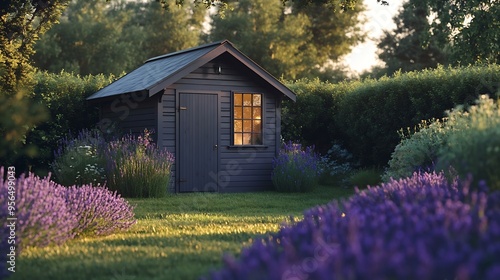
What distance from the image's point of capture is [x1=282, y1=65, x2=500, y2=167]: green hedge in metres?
15.2

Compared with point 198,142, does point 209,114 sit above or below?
above

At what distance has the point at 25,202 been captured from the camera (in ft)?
21.5

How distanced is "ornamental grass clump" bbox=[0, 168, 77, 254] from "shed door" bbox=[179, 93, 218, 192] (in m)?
7.96

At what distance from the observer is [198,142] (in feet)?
50.4

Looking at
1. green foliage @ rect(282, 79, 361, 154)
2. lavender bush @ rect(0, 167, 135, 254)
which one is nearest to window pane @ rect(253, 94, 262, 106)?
green foliage @ rect(282, 79, 361, 154)

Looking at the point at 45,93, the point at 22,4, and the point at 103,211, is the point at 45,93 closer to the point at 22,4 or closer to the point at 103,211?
the point at 22,4

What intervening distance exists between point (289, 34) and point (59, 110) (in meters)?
25.3

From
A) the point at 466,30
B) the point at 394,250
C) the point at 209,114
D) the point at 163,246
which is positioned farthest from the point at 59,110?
the point at 394,250

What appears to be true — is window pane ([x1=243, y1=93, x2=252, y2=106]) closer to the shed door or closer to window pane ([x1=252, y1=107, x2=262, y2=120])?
window pane ([x1=252, y1=107, x2=262, y2=120])

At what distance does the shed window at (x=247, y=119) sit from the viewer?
1595cm

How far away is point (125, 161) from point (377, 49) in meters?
30.4

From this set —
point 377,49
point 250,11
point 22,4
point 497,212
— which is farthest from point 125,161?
point 250,11

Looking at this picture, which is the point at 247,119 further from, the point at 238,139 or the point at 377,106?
the point at 377,106

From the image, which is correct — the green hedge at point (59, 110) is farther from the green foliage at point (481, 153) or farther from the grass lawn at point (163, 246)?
the green foliage at point (481, 153)
